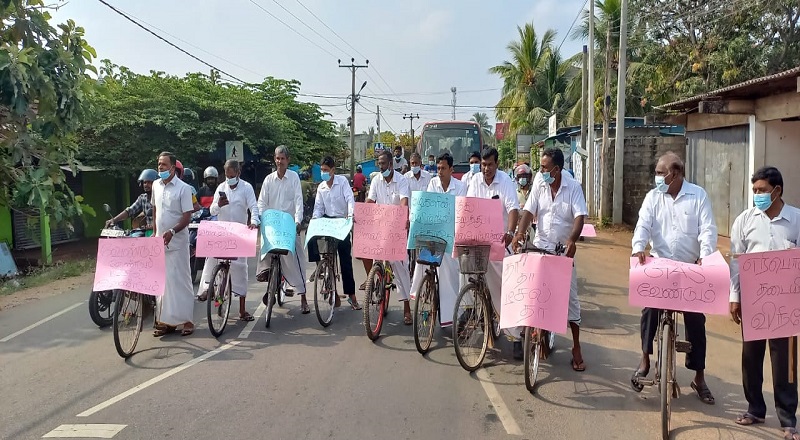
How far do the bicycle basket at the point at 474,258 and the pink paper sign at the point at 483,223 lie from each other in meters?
0.29

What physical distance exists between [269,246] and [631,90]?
76.9 feet

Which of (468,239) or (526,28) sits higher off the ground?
(526,28)

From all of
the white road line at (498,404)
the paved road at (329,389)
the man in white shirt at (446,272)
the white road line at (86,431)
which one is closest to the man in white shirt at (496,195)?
the man in white shirt at (446,272)

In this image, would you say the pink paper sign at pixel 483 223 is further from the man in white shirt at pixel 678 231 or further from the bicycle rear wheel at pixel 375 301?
the man in white shirt at pixel 678 231

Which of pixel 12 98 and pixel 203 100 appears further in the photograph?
pixel 203 100

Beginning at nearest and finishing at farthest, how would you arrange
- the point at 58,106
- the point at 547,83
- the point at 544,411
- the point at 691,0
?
the point at 544,411
the point at 58,106
the point at 691,0
the point at 547,83

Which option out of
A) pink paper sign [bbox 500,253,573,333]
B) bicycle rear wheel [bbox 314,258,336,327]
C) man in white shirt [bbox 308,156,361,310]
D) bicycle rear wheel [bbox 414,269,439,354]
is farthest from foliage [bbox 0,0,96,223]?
pink paper sign [bbox 500,253,573,333]

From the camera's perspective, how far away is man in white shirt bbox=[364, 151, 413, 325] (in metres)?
7.04

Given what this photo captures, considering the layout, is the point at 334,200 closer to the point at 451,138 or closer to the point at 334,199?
the point at 334,199

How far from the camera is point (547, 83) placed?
117ft

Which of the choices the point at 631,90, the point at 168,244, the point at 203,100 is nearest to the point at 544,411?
the point at 168,244

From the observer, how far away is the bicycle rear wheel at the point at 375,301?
618 centimetres

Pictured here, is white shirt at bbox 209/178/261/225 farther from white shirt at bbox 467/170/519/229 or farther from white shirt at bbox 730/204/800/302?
white shirt at bbox 730/204/800/302

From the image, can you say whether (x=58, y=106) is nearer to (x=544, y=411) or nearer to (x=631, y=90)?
(x=544, y=411)
